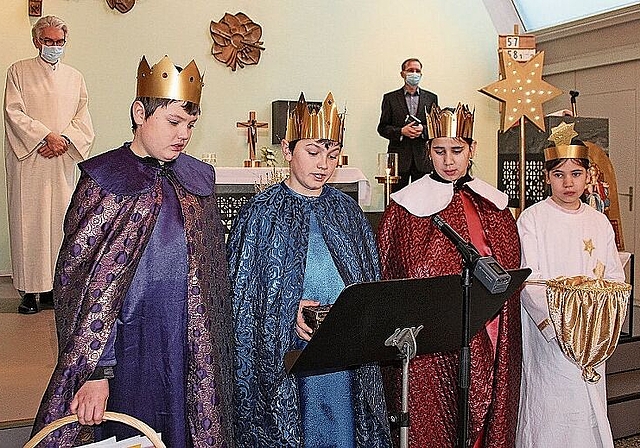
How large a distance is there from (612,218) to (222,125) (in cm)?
453

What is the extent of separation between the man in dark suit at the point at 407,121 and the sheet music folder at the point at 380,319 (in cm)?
595

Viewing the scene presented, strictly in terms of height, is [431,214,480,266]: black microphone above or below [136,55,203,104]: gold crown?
below

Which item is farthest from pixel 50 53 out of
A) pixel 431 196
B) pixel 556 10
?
pixel 556 10

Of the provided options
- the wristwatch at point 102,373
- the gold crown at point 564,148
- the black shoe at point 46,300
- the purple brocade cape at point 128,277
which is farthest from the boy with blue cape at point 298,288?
the black shoe at point 46,300

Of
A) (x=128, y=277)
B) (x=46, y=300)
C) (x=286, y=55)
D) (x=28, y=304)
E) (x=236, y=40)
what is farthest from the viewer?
(x=286, y=55)

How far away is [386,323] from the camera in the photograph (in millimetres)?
2395

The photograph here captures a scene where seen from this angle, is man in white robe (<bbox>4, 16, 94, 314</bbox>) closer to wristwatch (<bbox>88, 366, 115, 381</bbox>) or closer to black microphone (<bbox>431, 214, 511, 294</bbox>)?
wristwatch (<bbox>88, 366, 115, 381</bbox>)

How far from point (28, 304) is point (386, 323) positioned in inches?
186

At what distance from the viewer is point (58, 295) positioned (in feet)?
8.39

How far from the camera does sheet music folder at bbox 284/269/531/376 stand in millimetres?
2305

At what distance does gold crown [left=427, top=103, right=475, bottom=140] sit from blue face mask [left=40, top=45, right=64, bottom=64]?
13.0 feet

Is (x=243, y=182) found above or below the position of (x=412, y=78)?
below

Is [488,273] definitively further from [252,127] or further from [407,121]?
[252,127]

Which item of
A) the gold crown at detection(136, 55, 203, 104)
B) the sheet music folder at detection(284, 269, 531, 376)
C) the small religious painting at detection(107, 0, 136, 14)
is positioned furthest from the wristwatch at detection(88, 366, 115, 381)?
the small religious painting at detection(107, 0, 136, 14)
